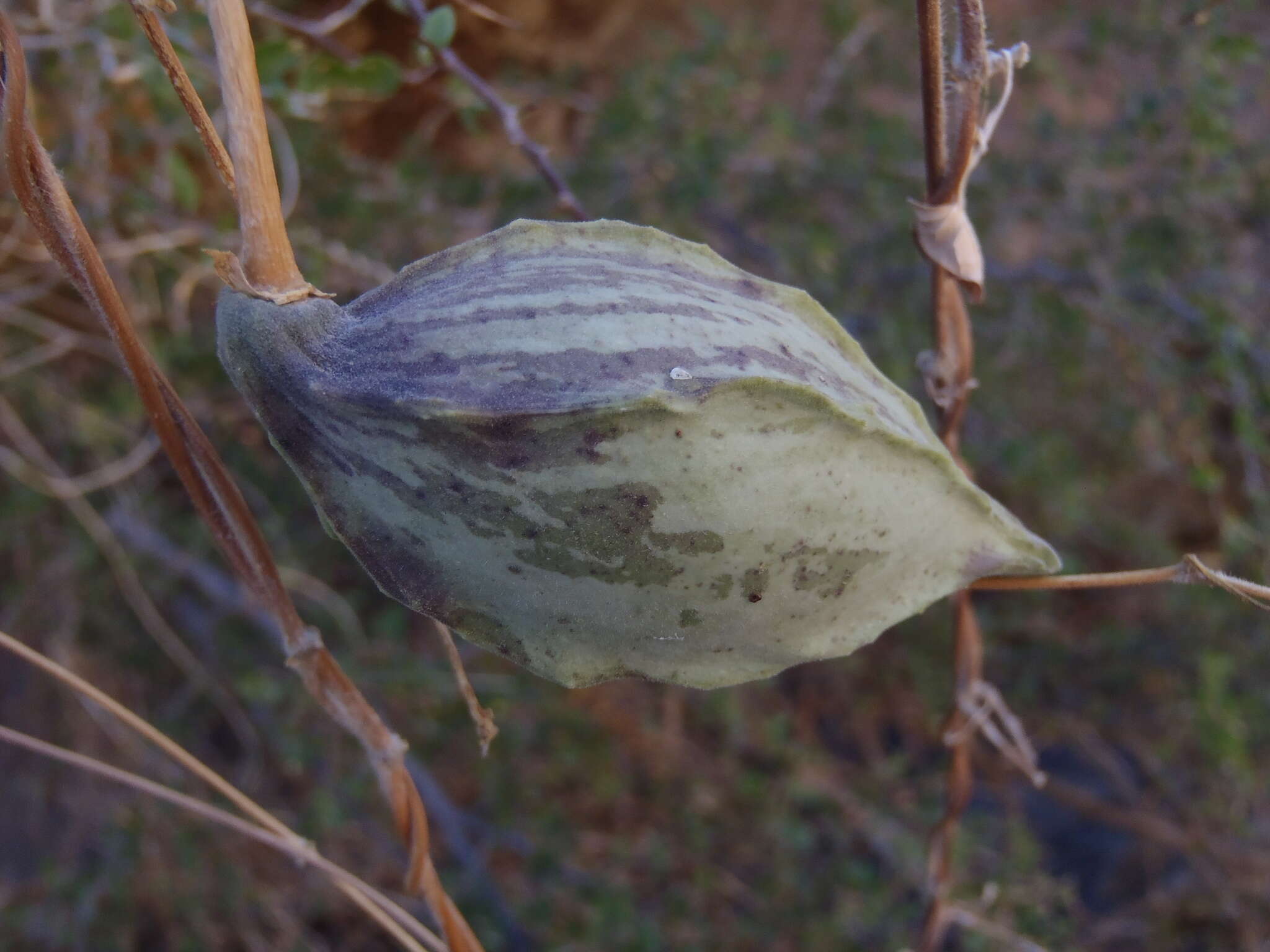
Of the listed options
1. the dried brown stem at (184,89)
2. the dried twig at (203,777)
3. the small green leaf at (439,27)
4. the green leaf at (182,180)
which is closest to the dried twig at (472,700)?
the dried twig at (203,777)

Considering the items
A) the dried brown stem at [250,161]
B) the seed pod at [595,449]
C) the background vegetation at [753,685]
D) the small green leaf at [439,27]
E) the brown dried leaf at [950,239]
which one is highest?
the small green leaf at [439,27]

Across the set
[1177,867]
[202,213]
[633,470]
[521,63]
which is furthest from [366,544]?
[521,63]

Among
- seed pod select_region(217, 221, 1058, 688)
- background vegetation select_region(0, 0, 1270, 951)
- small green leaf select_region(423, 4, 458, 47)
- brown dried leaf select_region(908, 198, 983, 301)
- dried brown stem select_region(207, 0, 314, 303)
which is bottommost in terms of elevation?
background vegetation select_region(0, 0, 1270, 951)

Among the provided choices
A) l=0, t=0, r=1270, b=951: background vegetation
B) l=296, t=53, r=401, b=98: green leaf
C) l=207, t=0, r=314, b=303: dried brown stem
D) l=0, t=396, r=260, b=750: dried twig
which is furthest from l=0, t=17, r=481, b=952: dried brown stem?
l=0, t=396, r=260, b=750: dried twig

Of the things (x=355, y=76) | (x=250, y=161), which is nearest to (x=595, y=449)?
(x=250, y=161)

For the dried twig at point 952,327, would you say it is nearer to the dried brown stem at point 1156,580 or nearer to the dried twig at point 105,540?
the dried brown stem at point 1156,580

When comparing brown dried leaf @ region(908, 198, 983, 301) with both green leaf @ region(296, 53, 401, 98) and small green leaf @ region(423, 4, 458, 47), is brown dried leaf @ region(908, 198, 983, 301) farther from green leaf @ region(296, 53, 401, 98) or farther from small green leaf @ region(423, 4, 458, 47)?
green leaf @ region(296, 53, 401, 98)
